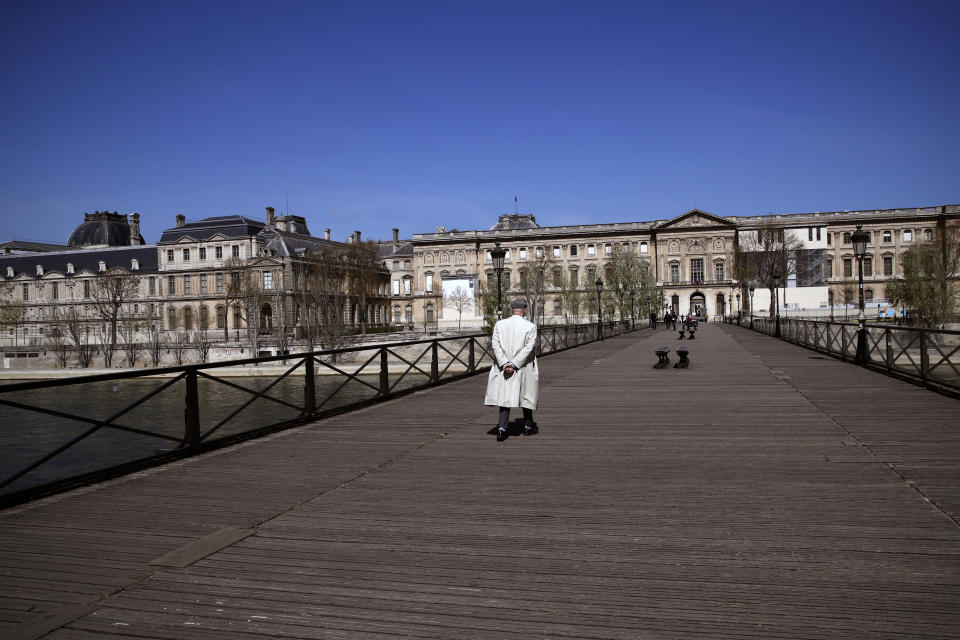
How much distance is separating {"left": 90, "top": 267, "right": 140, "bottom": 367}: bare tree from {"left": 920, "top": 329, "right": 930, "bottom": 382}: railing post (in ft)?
245

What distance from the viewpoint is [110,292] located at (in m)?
81.1

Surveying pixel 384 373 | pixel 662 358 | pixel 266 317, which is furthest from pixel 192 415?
pixel 266 317

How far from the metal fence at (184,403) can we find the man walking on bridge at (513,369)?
308cm

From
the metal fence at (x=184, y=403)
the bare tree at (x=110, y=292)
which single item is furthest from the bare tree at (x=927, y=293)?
the bare tree at (x=110, y=292)

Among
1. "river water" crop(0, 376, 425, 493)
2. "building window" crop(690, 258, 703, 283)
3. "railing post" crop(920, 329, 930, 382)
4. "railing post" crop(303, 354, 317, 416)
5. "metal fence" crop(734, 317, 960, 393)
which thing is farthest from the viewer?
"building window" crop(690, 258, 703, 283)

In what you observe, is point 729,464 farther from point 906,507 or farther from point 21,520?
point 21,520

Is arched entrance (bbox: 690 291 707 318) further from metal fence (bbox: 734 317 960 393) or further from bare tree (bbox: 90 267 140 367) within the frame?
metal fence (bbox: 734 317 960 393)

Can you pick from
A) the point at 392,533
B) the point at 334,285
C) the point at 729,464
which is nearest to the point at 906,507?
the point at 729,464

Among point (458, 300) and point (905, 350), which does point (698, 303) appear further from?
point (905, 350)

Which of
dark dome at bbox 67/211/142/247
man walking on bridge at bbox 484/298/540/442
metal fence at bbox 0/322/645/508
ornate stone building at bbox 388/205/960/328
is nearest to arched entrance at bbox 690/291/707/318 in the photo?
ornate stone building at bbox 388/205/960/328

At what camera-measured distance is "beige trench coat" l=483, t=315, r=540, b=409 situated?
8.45 meters

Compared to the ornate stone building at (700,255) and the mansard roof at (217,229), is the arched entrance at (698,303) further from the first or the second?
the mansard roof at (217,229)

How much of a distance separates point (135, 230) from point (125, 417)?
Answer: 306ft

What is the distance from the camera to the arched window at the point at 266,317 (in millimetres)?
84569
